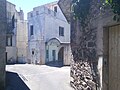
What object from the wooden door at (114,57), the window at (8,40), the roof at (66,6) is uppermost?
the roof at (66,6)

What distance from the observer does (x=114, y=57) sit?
4.58 m

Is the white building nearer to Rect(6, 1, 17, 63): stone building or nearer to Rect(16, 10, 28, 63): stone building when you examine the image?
Rect(6, 1, 17, 63): stone building

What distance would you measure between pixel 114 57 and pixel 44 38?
18.0 meters

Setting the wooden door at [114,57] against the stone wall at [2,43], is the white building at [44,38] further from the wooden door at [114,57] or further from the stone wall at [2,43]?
the wooden door at [114,57]

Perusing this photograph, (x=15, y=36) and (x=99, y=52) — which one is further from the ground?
(x=15, y=36)

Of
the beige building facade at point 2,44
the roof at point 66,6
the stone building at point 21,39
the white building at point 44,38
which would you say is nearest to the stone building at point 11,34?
the stone building at point 21,39

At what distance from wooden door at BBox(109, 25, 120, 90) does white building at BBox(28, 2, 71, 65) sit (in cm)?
1628

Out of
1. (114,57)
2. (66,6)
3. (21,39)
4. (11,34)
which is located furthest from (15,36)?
A: (114,57)

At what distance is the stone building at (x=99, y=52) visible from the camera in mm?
4551

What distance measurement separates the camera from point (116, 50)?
14.8 feet

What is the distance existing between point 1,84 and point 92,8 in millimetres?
5337

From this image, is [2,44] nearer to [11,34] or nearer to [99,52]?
[99,52]

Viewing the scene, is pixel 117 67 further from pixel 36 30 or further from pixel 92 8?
pixel 36 30

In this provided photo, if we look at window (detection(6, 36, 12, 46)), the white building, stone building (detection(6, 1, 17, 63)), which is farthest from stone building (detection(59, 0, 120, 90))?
window (detection(6, 36, 12, 46))
